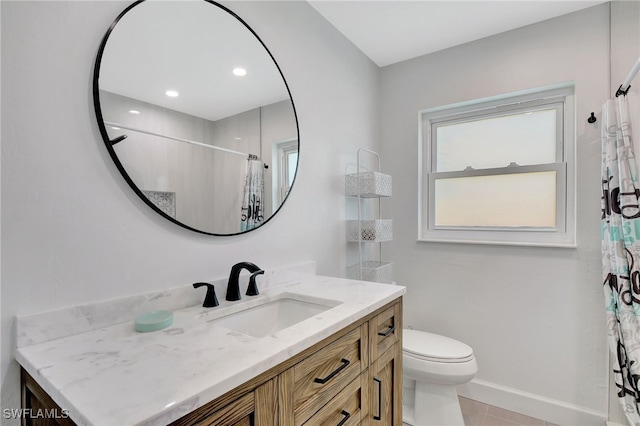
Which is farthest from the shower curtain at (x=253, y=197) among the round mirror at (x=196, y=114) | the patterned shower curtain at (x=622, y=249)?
the patterned shower curtain at (x=622, y=249)

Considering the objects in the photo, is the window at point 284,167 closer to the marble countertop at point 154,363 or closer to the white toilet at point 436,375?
the marble countertop at point 154,363

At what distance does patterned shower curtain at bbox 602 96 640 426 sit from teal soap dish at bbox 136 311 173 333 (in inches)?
76.3

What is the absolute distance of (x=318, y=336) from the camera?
842 millimetres

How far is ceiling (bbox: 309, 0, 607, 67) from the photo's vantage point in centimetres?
173

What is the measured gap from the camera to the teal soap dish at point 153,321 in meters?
0.85

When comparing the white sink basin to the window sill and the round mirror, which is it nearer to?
the round mirror

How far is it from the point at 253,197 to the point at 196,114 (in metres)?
0.39

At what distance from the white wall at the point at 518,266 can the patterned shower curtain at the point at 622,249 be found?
17 cm

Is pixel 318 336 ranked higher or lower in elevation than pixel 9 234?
lower

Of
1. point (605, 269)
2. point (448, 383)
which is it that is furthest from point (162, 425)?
point (605, 269)

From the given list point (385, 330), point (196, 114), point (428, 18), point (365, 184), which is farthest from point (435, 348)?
point (428, 18)

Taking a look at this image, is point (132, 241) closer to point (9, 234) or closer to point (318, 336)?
point (9, 234)

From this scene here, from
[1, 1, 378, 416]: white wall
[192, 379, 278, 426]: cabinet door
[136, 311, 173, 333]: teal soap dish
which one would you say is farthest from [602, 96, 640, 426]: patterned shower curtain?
[136, 311, 173, 333]: teal soap dish

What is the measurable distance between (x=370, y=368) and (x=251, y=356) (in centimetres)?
59
